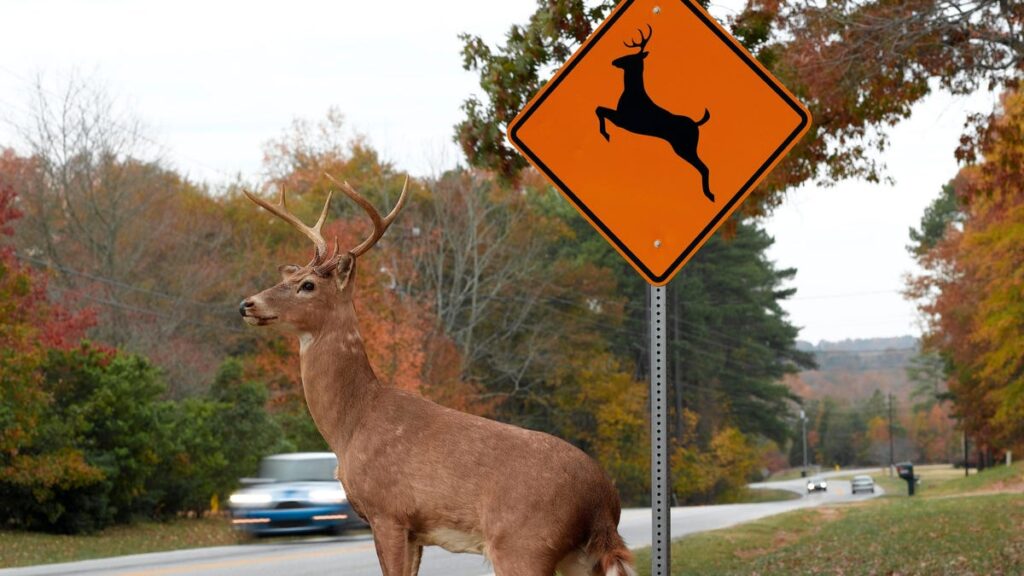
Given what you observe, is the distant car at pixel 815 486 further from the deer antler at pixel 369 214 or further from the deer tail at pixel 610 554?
the deer tail at pixel 610 554

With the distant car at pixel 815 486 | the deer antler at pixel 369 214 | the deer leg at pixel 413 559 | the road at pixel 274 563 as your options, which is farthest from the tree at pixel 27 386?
the distant car at pixel 815 486

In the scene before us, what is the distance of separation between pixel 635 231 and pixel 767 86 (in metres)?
0.75

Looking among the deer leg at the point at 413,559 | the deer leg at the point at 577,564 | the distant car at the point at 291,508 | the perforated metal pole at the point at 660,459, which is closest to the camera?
the deer leg at the point at 577,564

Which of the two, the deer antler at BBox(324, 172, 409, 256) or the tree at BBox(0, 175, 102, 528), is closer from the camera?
the deer antler at BBox(324, 172, 409, 256)

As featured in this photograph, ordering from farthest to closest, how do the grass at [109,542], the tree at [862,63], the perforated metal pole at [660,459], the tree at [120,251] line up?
the tree at [120,251]
the grass at [109,542]
the tree at [862,63]
the perforated metal pole at [660,459]

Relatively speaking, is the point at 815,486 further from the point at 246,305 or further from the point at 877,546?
the point at 246,305

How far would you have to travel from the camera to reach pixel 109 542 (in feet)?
88.1

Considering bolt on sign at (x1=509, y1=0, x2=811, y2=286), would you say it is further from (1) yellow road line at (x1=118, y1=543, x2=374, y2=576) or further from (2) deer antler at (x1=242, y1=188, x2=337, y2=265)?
(1) yellow road line at (x1=118, y1=543, x2=374, y2=576)

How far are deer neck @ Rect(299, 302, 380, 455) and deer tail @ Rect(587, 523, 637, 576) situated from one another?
3.32 feet

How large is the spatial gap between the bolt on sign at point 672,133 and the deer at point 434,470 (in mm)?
846

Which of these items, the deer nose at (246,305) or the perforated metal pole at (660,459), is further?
the deer nose at (246,305)

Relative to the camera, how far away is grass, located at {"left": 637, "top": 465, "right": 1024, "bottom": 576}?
15.7 m

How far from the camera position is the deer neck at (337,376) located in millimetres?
5164

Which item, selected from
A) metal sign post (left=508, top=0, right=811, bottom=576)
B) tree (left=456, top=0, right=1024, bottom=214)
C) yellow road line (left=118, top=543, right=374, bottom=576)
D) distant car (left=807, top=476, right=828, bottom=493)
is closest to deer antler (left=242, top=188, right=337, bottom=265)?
metal sign post (left=508, top=0, right=811, bottom=576)
